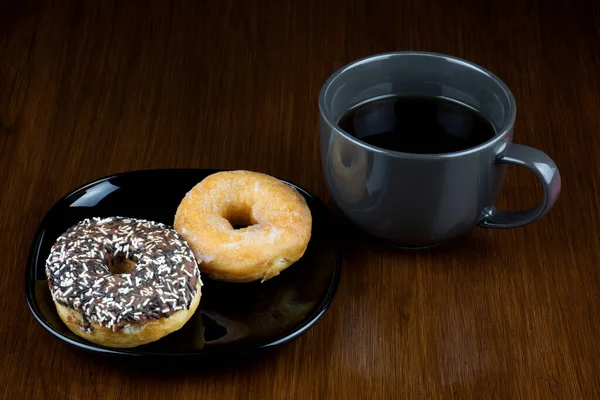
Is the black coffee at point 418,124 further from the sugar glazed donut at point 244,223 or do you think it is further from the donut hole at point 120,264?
the donut hole at point 120,264

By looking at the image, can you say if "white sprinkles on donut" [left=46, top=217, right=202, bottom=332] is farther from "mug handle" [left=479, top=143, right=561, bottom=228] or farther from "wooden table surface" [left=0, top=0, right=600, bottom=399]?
"mug handle" [left=479, top=143, right=561, bottom=228]

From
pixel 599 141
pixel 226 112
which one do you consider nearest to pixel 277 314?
Result: pixel 226 112

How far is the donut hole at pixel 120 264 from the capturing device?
3.44 feet

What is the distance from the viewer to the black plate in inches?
39.1

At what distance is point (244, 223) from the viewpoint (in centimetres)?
116

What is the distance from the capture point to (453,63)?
117cm

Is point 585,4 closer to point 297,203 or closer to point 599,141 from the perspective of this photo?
point 599,141

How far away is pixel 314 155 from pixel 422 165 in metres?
0.33

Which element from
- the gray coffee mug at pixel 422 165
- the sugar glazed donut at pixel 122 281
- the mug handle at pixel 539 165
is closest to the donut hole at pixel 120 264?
the sugar glazed donut at pixel 122 281

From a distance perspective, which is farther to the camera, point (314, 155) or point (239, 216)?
point (314, 155)

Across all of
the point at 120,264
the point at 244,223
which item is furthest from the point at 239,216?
the point at 120,264

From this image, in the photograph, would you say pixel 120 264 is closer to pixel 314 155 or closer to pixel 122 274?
pixel 122 274

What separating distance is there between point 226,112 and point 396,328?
0.50 metres

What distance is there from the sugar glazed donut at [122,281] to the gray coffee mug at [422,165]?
216 mm
